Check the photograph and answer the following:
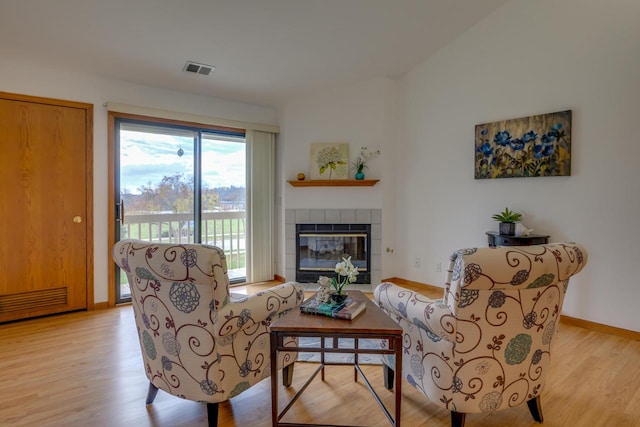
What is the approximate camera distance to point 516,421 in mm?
1823

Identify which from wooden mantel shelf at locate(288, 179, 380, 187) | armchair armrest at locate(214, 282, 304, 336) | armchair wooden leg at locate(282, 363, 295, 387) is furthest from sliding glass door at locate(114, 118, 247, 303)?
armchair armrest at locate(214, 282, 304, 336)

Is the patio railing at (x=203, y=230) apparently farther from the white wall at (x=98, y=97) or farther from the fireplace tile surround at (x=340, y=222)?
the fireplace tile surround at (x=340, y=222)

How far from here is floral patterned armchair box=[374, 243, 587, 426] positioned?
1.45 metres

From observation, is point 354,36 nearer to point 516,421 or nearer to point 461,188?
point 461,188

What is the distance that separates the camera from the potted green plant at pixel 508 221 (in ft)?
10.8

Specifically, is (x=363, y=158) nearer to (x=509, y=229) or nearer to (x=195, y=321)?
(x=509, y=229)

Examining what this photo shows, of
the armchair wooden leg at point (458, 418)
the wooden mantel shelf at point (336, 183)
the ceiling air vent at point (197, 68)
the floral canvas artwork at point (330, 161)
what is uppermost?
the ceiling air vent at point (197, 68)

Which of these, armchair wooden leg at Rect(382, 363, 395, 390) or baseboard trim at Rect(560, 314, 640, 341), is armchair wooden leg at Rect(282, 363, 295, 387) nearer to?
armchair wooden leg at Rect(382, 363, 395, 390)

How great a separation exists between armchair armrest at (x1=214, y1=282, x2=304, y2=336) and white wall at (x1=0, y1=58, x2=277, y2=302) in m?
2.61

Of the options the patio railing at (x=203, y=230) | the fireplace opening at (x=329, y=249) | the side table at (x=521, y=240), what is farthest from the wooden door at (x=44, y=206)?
the side table at (x=521, y=240)

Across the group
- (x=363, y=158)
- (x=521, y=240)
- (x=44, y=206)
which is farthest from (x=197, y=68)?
(x=521, y=240)

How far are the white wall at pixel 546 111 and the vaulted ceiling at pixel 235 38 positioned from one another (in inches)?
17.3

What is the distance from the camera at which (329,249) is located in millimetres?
4500

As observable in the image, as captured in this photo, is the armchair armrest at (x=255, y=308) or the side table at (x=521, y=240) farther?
the side table at (x=521, y=240)
